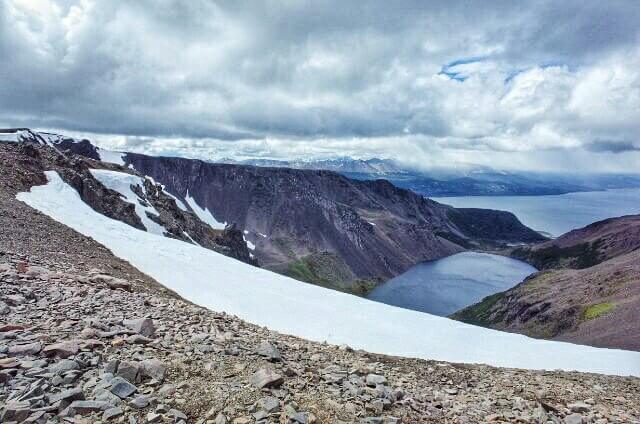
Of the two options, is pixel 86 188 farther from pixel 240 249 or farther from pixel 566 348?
pixel 240 249

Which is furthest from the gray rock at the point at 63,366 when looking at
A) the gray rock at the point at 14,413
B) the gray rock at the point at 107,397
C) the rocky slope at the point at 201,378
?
the gray rock at the point at 14,413

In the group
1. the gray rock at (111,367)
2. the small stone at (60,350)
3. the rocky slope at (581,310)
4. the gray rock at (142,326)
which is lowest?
the rocky slope at (581,310)

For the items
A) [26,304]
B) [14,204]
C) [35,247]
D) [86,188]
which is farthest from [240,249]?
Answer: [26,304]

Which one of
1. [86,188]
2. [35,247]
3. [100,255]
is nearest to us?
[35,247]

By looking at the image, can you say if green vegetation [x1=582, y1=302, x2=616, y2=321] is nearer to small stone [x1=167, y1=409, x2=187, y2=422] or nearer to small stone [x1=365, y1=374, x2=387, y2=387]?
small stone [x1=365, y1=374, x2=387, y2=387]

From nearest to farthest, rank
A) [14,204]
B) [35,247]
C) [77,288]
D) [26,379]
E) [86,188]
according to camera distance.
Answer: [26,379] < [77,288] < [35,247] < [14,204] < [86,188]

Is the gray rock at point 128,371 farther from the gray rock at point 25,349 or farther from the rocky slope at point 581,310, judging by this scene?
the rocky slope at point 581,310
